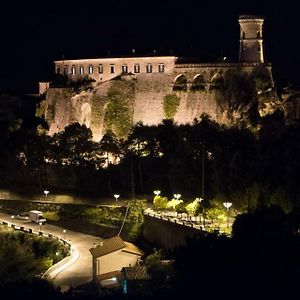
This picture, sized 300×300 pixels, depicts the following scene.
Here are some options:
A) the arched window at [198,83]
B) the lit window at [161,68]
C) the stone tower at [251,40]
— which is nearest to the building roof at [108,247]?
the arched window at [198,83]

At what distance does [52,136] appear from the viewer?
2613 inches

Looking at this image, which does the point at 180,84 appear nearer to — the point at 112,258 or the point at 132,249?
the point at 132,249

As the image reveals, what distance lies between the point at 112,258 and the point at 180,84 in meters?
24.3

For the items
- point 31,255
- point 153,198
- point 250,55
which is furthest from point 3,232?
point 250,55

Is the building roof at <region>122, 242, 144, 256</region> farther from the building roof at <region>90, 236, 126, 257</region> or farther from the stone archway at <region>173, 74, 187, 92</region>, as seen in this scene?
the stone archway at <region>173, 74, 187, 92</region>

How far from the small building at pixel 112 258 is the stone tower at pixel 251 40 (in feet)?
72.7

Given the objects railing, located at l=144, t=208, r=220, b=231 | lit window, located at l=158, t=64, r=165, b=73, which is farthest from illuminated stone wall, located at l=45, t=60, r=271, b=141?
railing, located at l=144, t=208, r=220, b=231

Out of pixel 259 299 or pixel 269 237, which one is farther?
pixel 269 237

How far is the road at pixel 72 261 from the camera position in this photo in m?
39.3

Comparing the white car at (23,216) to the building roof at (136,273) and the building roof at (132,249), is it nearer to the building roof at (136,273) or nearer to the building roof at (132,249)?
the building roof at (132,249)

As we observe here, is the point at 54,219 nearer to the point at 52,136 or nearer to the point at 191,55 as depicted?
the point at 52,136

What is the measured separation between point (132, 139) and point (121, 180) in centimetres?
279

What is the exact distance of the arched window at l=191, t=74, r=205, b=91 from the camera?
63.4m

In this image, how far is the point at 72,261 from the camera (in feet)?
143
